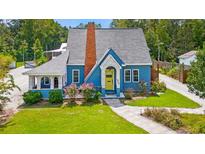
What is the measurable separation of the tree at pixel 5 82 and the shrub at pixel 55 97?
4.23ft

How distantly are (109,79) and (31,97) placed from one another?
3057 mm

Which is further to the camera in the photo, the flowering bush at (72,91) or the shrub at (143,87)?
Result: the shrub at (143,87)

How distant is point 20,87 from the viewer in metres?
10.9

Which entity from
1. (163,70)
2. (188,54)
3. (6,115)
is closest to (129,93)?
(163,70)

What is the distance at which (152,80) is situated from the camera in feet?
42.9

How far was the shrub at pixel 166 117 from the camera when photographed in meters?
9.46

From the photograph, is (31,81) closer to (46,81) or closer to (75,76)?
(46,81)

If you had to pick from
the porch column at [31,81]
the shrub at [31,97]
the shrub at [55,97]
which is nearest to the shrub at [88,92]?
the shrub at [55,97]

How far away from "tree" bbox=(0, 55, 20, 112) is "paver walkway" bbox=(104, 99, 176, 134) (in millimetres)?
3075

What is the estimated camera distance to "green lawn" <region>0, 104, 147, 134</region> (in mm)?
9203

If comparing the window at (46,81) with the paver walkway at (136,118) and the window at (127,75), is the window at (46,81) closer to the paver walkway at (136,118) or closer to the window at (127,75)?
the paver walkway at (136,118)

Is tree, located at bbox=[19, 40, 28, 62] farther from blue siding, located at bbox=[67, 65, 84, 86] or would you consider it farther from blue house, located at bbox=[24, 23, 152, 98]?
blue siding, located at bbox=[67, 65, 84, 86]

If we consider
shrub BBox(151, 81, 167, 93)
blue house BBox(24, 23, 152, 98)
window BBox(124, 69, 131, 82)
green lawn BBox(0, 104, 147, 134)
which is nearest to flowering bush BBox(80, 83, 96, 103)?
blue house BBox(24, 23, 152, 98)

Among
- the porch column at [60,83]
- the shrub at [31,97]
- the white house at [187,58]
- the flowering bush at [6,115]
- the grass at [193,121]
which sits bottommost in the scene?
the grass at [193,121]
